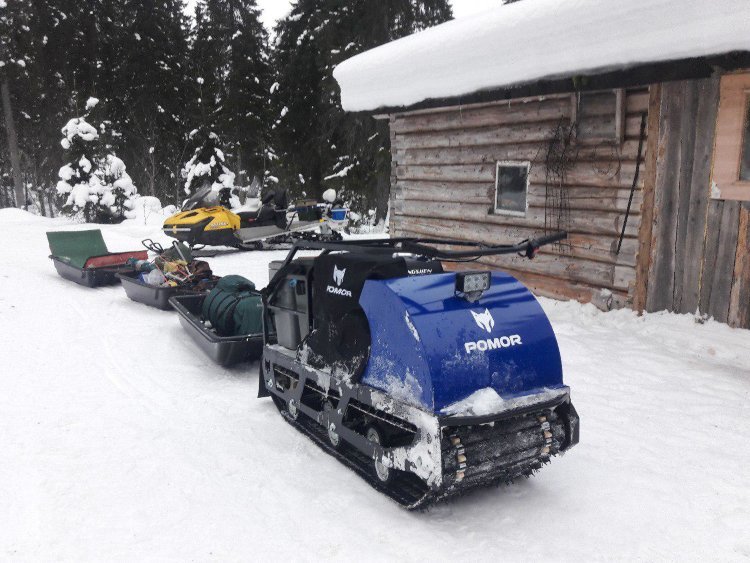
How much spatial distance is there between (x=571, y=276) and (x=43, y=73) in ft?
93.3

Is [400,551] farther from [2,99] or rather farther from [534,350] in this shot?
[2,99]

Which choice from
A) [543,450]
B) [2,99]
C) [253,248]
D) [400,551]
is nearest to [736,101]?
[543,450]

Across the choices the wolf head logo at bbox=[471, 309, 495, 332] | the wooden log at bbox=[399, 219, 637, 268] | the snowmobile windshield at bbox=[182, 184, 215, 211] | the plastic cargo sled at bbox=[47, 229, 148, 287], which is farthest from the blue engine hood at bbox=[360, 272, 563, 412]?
the snowmobile windshield at bbox=[182, 184, 215, 211]

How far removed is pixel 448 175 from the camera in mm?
8297

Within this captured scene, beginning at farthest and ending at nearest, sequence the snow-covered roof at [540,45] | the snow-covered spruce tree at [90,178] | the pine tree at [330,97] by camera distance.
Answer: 1. the snow-covered spruce tree at [90,178]
2. the pine tree at [330,97]
3. the snow-covered roof at [540,45]

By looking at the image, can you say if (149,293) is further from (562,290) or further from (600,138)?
(600,138)

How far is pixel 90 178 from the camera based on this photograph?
19.4 meters

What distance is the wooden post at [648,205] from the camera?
556cm

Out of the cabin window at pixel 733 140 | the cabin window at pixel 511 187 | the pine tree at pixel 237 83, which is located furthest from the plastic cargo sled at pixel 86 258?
the pine tree at pixel 237 83

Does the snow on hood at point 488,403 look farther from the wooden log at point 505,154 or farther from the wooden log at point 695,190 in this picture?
the wooden log at point 505,154

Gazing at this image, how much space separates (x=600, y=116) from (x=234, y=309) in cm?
449

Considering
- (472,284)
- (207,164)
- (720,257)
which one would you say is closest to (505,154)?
(720,257)

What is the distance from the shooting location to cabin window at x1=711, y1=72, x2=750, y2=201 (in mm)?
4977

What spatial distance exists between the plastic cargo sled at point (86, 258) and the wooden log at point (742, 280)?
759 centimetres
